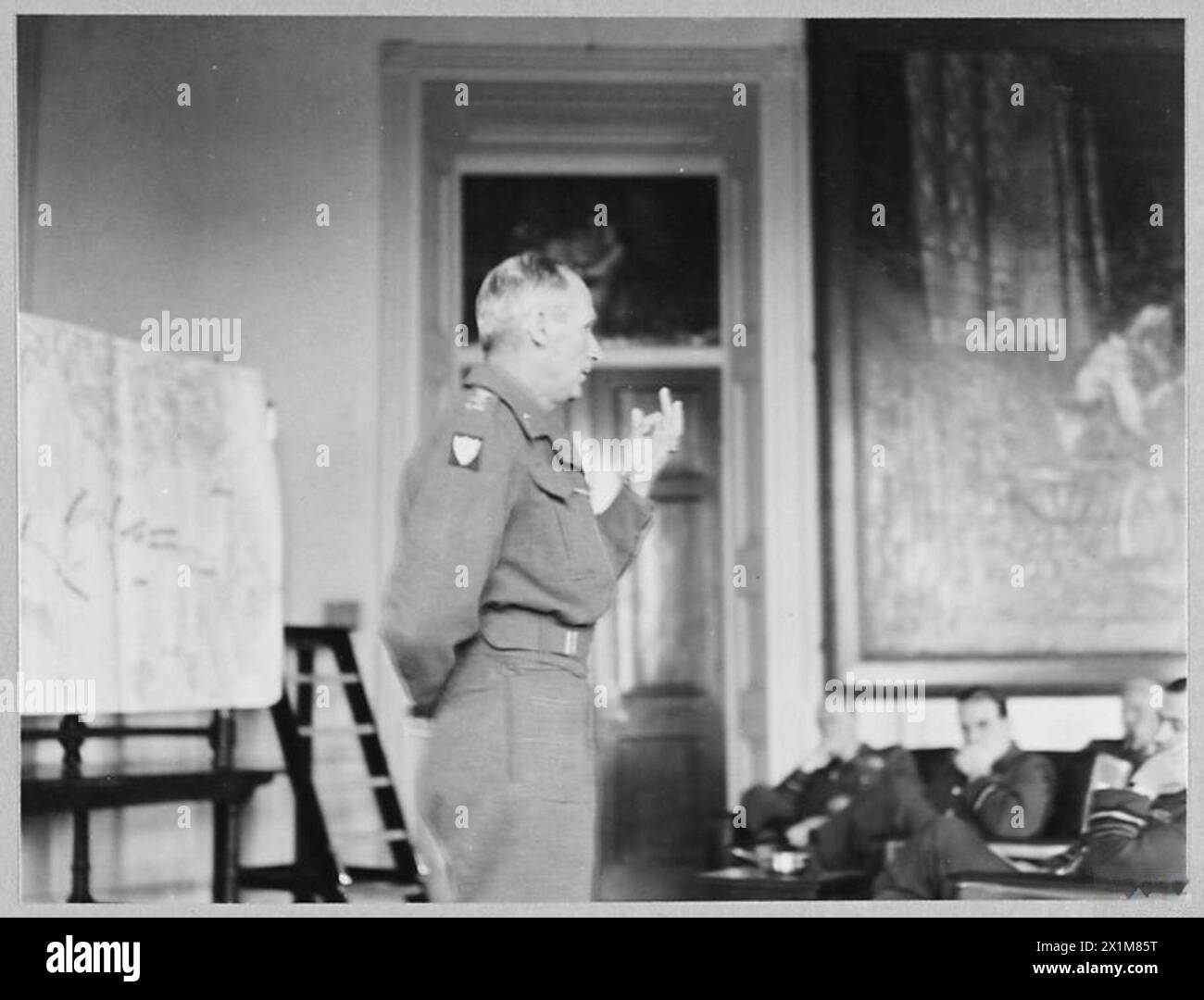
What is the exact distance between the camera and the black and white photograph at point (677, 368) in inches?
211

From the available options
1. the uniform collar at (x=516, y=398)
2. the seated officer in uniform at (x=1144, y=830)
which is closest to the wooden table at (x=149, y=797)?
the uniform collar at (x=516, y=398)

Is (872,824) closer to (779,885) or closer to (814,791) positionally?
(814,791)

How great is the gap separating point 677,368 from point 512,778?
343 cm

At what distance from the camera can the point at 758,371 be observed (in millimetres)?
6039

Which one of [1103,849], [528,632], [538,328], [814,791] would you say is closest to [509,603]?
[528,632]

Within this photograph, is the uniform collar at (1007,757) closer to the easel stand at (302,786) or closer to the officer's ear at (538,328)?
the easel stand at (302,786)

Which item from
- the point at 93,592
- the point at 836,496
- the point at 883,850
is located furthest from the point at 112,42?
the point at 883,850

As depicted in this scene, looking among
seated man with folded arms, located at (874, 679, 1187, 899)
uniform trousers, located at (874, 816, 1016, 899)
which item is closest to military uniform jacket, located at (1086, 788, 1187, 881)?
seated man with folded arms, located at (874, 679, 1187, 899)

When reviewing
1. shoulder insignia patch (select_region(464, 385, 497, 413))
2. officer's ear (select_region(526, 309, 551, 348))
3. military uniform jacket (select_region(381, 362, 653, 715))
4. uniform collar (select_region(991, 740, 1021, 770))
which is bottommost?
uniform collar (select_region(991, 740, 1021, 770))

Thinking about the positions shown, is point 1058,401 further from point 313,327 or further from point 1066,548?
point 313,327

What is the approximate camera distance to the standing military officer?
273cm

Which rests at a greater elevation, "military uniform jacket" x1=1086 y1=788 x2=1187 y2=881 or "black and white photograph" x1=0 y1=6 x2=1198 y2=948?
"black and white photograph" x1=0 y1=6 x2=1198 y2=948

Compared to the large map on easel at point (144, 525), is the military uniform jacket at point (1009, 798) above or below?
below

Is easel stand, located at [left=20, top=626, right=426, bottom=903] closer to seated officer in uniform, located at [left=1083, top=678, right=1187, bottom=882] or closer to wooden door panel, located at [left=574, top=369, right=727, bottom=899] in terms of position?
wooden door panel, located at [left=574, top=369, right=727, bottom=899]
